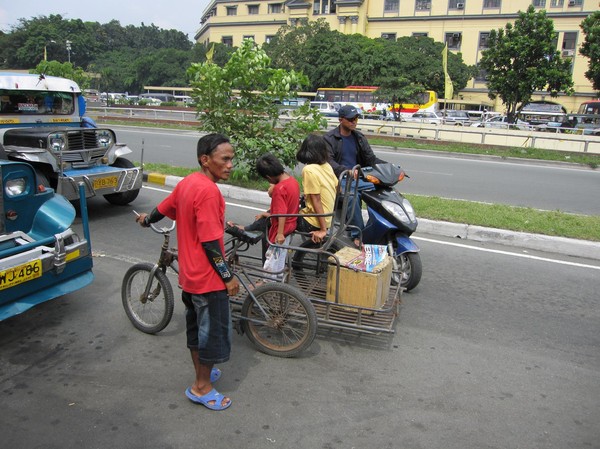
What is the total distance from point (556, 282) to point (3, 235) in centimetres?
524

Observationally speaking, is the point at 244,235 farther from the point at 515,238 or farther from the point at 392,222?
the point at 515,238

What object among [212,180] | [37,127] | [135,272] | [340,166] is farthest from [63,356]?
[37,127]

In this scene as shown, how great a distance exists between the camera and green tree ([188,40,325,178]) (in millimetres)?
8617

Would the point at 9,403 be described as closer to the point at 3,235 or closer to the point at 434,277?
the point at 3,235

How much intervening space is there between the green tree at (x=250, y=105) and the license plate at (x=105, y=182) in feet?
7.61

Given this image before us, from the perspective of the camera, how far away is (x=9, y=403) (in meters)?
3.00

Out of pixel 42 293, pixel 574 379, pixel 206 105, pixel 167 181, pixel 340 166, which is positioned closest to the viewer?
pixel 574 379

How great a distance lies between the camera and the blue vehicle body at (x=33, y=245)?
352 cm

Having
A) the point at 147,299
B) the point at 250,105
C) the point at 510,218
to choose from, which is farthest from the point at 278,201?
the point at 250,105

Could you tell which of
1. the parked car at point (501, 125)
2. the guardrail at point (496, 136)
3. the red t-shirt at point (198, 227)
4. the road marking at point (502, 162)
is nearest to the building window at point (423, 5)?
the parked car at point (501, 125)

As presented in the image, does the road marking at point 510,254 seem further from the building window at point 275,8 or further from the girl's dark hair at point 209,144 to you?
the building window at point 275,8

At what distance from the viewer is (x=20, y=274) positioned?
351 centimetres

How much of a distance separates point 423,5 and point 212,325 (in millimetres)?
68176

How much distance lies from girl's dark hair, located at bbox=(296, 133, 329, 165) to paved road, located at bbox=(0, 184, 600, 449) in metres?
1.45
